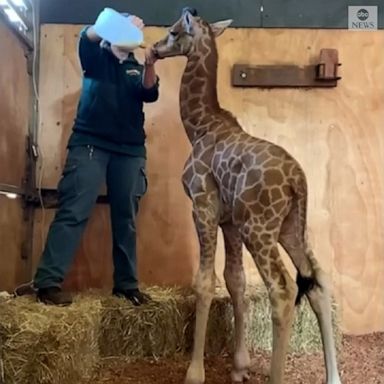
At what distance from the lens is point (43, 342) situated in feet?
5.67

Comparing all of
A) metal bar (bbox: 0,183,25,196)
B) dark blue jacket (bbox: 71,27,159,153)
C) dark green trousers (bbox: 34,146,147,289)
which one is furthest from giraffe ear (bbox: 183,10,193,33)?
metal bar (bbox: 0,183,25,196)

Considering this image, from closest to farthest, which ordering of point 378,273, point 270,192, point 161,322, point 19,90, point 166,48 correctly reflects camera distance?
point 270,192 < point 166,48 < point 161,322 < point 19,90 < point 378,273

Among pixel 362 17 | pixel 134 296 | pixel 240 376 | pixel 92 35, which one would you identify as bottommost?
pixel 240 376

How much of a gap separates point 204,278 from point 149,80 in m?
0.84

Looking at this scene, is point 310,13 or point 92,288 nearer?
point 92,288

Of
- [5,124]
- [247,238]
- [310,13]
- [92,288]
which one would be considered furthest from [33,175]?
[310,13]

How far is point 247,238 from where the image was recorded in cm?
180

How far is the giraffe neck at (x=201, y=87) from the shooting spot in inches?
82.0

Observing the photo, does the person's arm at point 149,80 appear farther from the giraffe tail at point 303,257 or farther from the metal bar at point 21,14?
the giraffe tail at point 303,257

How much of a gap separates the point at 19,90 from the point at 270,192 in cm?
138

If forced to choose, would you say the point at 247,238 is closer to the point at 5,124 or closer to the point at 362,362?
the point at 362,362

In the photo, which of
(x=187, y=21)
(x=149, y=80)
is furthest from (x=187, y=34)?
(x=149, y=80)

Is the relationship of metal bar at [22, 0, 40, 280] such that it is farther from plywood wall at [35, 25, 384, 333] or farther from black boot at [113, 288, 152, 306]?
black boot at [113, 288, 152, 306]

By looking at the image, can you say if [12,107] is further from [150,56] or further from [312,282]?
[312,282]
